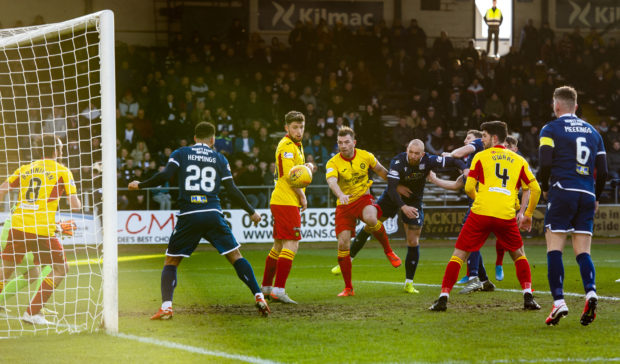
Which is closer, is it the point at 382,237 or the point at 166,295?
the point at 166,295

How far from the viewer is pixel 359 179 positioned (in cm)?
1078

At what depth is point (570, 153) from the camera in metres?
8.12

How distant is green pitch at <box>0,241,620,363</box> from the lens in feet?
21.0

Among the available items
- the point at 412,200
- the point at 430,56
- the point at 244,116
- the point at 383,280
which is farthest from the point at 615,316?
the point at 430,56

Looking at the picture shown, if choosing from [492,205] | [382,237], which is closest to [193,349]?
[492,205]

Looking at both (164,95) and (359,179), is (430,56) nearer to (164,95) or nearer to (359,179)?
(164,95)

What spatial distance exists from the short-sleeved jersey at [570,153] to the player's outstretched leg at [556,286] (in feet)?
2.29

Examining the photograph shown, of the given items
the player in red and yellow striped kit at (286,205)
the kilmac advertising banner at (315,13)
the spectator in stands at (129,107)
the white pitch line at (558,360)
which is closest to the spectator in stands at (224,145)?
the spectator in stands at (129,107)

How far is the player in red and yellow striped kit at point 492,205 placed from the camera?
8789 mm

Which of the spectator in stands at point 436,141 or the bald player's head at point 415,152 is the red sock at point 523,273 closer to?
the bald player's head at point 415,152

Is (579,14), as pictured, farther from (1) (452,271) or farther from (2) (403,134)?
(1) (452,271)

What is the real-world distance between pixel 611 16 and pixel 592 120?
21.3 feet

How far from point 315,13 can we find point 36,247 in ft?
75.2

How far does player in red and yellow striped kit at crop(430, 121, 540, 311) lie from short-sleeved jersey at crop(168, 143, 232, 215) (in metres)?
2.59
